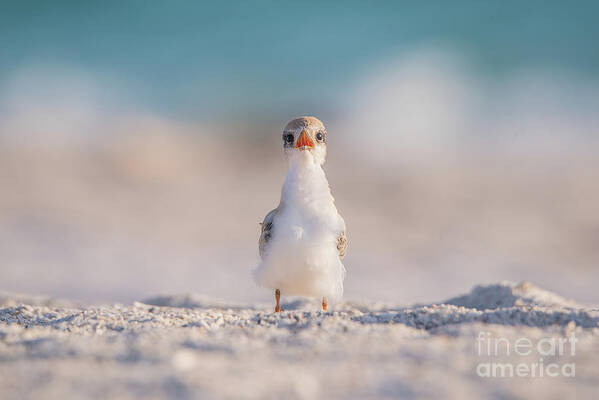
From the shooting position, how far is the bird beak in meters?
4.45

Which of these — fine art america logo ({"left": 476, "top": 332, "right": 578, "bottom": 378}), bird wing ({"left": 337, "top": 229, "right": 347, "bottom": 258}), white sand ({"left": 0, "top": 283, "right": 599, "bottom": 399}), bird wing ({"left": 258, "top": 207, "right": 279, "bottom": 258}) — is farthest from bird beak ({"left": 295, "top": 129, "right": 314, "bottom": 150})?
fine art america logo ({"left": 476, "top": 332, "right": 578, "bottom": 378})

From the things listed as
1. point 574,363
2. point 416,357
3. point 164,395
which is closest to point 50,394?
point 164,395

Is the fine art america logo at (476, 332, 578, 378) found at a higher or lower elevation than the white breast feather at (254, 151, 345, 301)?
lower

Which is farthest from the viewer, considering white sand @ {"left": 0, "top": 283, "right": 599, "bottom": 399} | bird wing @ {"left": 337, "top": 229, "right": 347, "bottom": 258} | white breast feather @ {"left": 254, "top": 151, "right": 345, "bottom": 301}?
bird wing @ {"left": 337, "top": 229, "right": 347, "bottom": 258}

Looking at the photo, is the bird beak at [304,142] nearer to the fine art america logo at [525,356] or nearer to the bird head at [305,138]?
the bird head at [305,138]

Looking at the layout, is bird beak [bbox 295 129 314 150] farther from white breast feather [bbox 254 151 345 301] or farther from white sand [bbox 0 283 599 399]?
white sand [bbox 0 283 599 399]

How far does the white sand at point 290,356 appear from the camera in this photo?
2.25 m

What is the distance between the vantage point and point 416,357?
8.53ft

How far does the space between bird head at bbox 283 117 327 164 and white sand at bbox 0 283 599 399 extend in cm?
135

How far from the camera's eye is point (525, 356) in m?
2.65

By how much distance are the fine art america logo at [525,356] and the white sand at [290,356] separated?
2 centimetres

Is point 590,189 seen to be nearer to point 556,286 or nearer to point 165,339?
point 556,286

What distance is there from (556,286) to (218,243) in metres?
8.03

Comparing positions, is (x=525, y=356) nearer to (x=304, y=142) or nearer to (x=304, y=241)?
(x=304, y=241)
